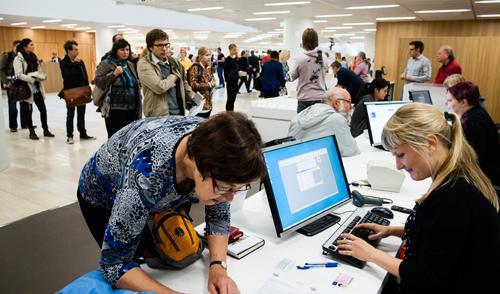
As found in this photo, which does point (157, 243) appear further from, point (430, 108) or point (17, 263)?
point (17, 263)

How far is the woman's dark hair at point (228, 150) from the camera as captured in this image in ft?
3.10

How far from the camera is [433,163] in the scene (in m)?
1.29

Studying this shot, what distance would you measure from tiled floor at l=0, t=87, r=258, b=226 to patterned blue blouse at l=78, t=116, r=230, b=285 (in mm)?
2377

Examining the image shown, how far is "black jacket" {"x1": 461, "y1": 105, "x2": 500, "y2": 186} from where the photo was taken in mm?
2832

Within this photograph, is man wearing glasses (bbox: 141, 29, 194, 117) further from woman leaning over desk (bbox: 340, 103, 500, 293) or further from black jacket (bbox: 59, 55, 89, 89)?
woman leaning over desk (bbox: 340, 103, 500, 293)

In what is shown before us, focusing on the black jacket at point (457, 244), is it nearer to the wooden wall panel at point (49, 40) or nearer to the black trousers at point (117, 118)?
the black trousers at point (117, 118)

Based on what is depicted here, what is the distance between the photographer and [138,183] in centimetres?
104

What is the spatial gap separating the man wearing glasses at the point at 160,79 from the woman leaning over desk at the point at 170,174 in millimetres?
2370

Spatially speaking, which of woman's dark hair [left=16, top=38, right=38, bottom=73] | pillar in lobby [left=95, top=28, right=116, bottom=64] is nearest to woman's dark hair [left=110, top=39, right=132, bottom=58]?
woman's dark hair [left=16, top=38, right=38, bottom=73]

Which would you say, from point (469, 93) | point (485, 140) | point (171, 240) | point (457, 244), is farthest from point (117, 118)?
point (457, 244)

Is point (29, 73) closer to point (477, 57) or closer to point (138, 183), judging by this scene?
point (138, 183)

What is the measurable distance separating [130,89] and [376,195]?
2807 millimetres

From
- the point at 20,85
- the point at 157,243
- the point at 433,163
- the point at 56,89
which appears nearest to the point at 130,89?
the point at 20,85

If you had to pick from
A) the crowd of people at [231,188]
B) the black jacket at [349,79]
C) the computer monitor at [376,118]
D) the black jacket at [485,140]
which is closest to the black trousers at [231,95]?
the black jacket at [349,79]
